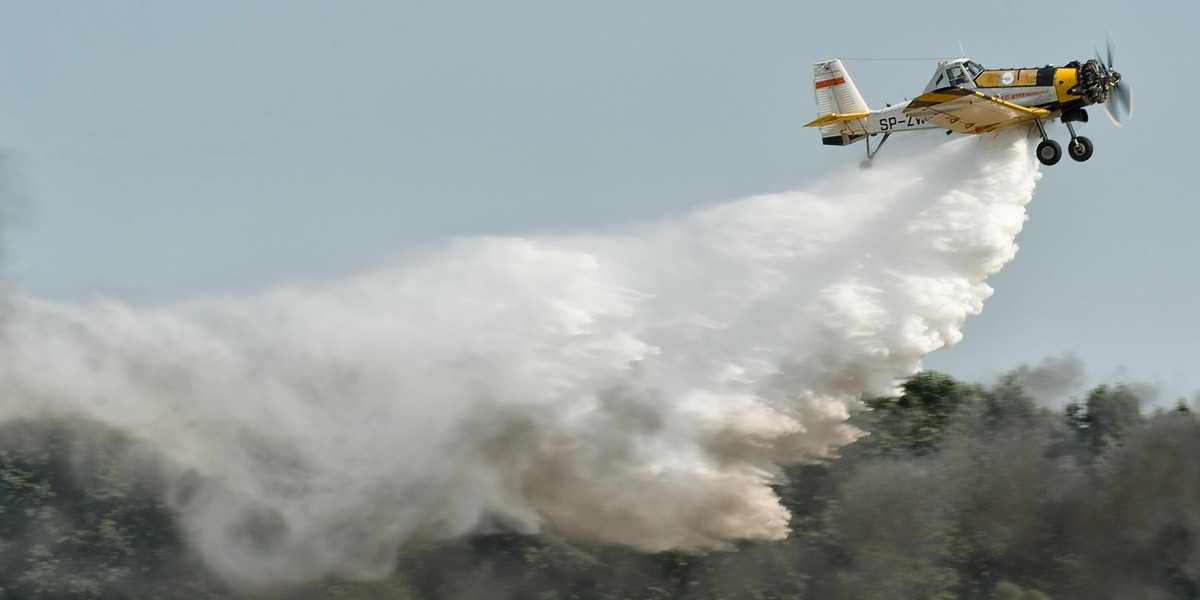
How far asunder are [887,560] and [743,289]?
11.2 metres

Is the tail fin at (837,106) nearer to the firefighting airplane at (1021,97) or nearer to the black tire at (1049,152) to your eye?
the firefighting airplane at (1021,97)

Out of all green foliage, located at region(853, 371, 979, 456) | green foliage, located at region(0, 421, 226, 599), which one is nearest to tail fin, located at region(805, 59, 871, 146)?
green foliage, located at region(853, 371, 979, 456)

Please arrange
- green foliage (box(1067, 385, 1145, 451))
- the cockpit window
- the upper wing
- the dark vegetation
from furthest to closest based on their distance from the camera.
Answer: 1. green foliage (box(1067, 385, 1145, 451))
2. the dark vegetation
3. the cockpit window
4. the upper wing

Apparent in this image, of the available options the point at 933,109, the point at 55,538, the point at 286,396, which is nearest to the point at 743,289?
the point at 933,109

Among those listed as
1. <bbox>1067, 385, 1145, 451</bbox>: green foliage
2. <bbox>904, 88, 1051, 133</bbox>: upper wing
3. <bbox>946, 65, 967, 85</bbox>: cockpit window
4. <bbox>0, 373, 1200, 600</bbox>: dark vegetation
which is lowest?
<bbox>0, 373, 1200, 600</bbox>: dark vegetation

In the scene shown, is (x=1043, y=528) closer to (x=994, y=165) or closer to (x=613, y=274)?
(x=994, y=165)

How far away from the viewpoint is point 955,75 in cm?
2311

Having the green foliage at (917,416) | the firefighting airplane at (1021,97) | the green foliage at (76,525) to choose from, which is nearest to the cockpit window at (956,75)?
the firefighting airplane at (1021,97)

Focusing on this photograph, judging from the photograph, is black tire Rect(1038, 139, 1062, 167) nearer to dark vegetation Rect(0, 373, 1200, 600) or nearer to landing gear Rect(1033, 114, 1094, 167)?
landing gear Rect(1033, 114, 1094, 167)

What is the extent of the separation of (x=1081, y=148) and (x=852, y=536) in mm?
12532

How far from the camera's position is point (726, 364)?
2244 centimetres

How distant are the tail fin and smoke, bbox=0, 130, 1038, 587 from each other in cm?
107

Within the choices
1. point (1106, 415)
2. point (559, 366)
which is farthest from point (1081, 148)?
point (1106, 415)

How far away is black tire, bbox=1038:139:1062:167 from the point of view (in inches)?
898
